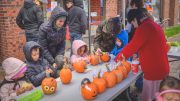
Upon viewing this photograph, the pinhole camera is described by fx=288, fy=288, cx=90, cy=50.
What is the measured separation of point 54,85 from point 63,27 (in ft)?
6.24

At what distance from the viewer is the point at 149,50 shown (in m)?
3.81

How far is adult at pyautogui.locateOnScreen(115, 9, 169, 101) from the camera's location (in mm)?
3756

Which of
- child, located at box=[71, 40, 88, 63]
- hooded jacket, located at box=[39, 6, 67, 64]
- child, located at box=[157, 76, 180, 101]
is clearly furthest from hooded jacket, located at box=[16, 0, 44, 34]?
child, located at box=[157, 76, 180, 101]

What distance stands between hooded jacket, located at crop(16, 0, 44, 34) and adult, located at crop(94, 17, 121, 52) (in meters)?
1.56

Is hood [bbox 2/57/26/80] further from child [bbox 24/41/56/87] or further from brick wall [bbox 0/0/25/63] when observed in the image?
brick wall [bbox 0/0/25/63]

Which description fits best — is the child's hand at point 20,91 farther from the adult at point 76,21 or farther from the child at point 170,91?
the adult at point 76,21

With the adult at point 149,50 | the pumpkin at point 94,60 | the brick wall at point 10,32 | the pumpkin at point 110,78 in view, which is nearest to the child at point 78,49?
the pumpkin at point 94,60

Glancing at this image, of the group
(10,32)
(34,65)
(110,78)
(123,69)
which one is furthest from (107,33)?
(10,32)

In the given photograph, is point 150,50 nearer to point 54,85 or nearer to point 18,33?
point 54,85

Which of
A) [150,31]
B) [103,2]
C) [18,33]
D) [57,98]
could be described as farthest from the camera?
[103,2]

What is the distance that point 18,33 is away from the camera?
744 cm

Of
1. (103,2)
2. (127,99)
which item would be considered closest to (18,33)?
(127,99)

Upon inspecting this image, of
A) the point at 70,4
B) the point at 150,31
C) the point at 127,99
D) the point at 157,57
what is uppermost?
the point at 70,4

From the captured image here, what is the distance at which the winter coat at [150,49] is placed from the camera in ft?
12.3
